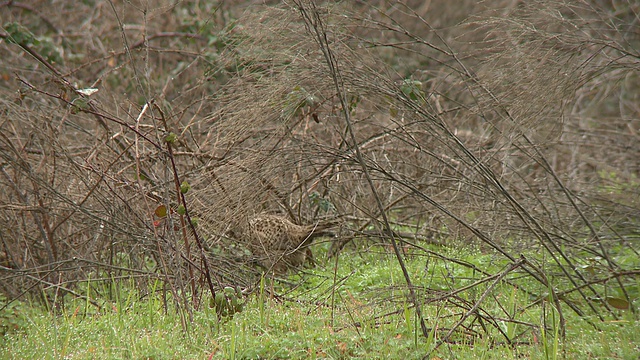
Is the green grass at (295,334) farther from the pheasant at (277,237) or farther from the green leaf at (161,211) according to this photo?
the pheasant at (277,237)

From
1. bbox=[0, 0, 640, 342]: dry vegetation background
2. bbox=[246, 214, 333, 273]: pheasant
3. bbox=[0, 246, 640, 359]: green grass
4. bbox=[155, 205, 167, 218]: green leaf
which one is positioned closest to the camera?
bbox=[0, 246, 640, 359]: green grass

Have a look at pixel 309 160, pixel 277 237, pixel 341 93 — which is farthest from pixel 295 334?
pixel 277 237

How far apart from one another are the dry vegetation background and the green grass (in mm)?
252

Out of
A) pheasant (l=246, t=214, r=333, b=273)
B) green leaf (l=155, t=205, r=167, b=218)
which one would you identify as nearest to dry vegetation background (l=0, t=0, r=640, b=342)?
green leaf (l=155, t=205, r=167, b=218)

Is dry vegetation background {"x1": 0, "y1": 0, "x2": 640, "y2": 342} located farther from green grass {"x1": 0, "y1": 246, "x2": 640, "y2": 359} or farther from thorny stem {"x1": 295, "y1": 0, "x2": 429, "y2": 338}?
green grass {"x1": 0, "y1": 246, "x2": 640, "y2": 359}

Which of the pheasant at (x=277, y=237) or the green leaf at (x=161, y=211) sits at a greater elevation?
the green leaf at (x=161, y=211)

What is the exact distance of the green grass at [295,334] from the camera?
13.2 feet

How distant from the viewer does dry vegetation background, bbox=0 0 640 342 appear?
15.6ft

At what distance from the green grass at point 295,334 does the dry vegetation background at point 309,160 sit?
0.25 m

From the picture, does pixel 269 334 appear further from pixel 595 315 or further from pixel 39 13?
pixel 39 13

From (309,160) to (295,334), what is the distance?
1124 mm

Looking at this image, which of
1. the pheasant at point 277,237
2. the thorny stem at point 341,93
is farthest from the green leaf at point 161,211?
the pheasant at point 277,237

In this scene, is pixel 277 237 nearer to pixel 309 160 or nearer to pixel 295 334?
pixel 309 160

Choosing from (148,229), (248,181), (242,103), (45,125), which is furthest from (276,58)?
(45,125)
